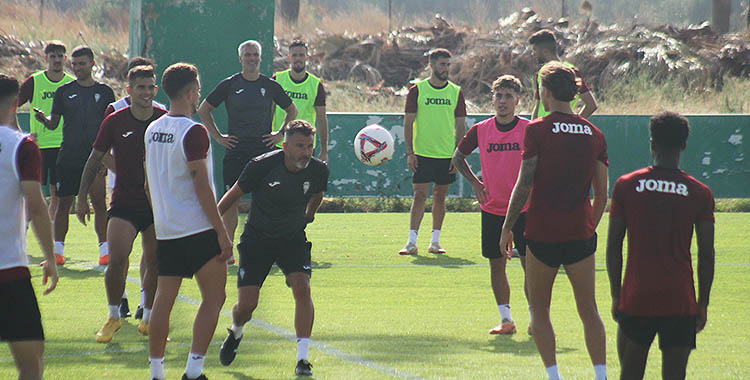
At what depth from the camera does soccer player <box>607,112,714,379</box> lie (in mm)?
4969

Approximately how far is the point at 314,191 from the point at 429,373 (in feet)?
4.74

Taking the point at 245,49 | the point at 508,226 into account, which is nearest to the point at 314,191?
the point at 508,226

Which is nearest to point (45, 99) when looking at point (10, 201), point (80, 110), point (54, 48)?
point (54, 48)

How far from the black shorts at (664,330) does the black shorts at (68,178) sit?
8125 millimetres

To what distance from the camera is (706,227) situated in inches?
195

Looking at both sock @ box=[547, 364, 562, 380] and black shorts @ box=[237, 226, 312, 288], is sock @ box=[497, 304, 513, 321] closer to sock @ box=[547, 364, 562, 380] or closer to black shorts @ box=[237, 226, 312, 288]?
black shorts @ box=[237, 226, 312, 288]

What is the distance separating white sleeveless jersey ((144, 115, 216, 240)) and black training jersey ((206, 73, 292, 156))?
17.3 ft

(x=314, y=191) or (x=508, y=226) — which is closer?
(x=508, y=226)

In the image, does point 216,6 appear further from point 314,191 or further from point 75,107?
point 314,191

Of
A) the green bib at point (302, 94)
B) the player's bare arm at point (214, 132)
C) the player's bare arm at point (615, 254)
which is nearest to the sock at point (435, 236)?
the green bib at point (302, 94)

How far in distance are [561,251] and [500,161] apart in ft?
6.96

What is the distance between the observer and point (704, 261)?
5.00 metres

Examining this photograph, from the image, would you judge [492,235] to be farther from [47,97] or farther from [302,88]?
[47,97]

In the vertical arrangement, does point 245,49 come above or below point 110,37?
below
